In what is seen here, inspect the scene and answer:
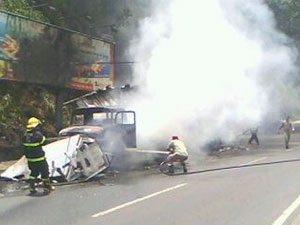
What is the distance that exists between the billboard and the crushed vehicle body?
6583 millimetres

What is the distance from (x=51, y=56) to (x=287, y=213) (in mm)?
16584

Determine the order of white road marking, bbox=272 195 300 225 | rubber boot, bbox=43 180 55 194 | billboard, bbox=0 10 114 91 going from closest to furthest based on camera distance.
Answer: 1. white road marking, bbox=272 195 300 225
2. rubber boot, bbox=43 180 55 194
3. billboard, bbox=0 10 114 91

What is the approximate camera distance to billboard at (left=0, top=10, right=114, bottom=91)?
70.5 ft

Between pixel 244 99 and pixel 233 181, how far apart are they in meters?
11.5

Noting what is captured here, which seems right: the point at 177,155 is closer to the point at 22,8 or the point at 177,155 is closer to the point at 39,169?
the point at 39,169

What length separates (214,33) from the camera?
2423cm

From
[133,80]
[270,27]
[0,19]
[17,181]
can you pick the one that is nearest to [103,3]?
[133,80]

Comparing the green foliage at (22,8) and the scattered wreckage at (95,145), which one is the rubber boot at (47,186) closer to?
the scattered wreckage at (95,145)

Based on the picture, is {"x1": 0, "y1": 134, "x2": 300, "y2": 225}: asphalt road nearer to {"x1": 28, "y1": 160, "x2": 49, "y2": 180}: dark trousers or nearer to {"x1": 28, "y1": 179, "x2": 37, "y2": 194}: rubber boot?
{"x1": 28, "y1": 179, "x2": 37, "y2": 194}: rubber boot

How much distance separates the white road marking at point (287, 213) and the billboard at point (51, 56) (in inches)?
520

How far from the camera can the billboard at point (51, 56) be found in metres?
21.5

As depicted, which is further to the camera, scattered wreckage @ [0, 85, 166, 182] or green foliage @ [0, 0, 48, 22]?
green foliage @ [0, 0, 48, 22]

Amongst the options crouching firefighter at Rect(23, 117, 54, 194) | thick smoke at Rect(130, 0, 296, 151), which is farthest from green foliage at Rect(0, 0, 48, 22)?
crouching firefighter at Rect(23, 117, 54, 194)

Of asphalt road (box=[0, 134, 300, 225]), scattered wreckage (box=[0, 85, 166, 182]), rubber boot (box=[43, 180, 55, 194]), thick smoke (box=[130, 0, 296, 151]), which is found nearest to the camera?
asphalt road (box=[0, 134, 300, 225])
